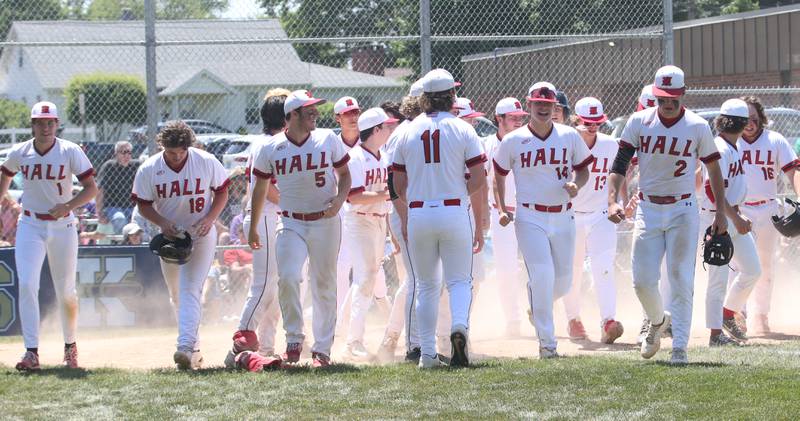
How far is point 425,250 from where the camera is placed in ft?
24.9

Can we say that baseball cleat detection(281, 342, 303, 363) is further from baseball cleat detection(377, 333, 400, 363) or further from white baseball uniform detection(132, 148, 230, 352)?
baseball cleat detection(377, 333, 400, 363)

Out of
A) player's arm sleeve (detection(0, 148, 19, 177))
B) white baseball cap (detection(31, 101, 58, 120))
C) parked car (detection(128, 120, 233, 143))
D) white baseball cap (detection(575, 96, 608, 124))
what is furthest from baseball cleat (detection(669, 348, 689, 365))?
parked car (detection(128, 120, 233, 143))

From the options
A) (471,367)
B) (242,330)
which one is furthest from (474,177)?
(242,330)

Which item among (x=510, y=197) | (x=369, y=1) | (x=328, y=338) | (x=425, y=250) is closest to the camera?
(x=425, y=250)

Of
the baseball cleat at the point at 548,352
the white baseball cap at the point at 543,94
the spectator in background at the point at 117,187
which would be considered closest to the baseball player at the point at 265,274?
the white baseball cap at the point at 543,94

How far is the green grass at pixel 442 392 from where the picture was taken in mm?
6379

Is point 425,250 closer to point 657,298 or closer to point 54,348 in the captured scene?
point 657,298

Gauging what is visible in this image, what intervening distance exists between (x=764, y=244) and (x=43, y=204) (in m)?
5.82

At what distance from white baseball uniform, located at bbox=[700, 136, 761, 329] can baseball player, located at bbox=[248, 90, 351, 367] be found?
2817 millimetres

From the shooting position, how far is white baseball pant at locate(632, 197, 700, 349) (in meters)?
7.66

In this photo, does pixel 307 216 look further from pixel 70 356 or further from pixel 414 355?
pixel 70 356

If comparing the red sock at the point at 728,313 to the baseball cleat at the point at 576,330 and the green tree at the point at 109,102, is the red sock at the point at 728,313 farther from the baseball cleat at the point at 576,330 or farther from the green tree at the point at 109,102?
the green tree at the point at 109,102

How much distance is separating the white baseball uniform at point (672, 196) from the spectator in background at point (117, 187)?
20.8ft

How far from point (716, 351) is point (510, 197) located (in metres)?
2.42
